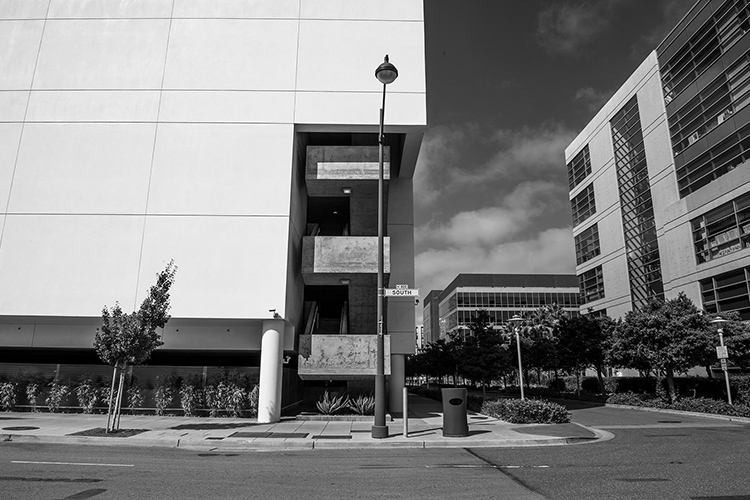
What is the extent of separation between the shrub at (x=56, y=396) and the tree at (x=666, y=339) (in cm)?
2710

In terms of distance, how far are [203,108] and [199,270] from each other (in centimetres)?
697

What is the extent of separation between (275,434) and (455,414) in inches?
204

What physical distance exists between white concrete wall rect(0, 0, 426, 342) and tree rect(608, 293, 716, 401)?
16708 mm

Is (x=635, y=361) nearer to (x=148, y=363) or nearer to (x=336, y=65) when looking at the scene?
(x=336, y=65)

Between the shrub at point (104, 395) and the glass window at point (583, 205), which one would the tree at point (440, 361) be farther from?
the shrub at point (104, 395)

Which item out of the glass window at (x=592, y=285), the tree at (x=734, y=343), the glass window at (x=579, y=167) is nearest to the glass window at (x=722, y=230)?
the tree at (x=734, y=343)

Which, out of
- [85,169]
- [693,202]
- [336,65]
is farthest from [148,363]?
[693,202]

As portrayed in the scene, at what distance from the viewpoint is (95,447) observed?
40.6ft

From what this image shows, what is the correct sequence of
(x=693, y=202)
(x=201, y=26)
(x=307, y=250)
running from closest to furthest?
(x=307, y=250)
(x=201, y=26)
(x=693, y=202)

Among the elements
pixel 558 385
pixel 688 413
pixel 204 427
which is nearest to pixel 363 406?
pixel 204 427

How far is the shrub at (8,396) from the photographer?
2045 cm

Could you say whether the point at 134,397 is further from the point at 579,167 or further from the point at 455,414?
the point at 579,167

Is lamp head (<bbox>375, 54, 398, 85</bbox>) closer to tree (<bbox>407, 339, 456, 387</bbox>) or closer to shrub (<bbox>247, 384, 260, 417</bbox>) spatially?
shrub (<bbox>247, 384, 260, 417</bbox>)

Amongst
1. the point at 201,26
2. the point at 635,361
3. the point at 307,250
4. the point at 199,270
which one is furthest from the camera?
the point at 635,361
